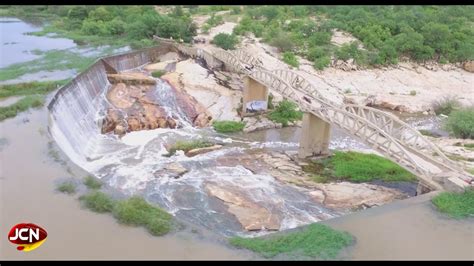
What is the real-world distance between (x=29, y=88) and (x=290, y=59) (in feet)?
73.3

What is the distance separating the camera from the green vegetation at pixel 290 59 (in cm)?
4428

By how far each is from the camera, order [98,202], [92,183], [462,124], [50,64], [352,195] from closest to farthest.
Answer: [98,202]
[92,183]
[352,195]
[462,124]
[50,64]

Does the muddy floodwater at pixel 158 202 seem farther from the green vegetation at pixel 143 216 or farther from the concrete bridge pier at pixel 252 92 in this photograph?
the concrete bridge pier at pixel 252 92

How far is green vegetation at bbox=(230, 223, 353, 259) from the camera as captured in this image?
15.6 m

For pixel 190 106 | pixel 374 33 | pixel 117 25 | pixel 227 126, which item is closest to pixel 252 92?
pixel 227 126

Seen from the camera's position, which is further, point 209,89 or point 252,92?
point 209,89

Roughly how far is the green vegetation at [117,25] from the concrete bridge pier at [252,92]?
16.4 metres

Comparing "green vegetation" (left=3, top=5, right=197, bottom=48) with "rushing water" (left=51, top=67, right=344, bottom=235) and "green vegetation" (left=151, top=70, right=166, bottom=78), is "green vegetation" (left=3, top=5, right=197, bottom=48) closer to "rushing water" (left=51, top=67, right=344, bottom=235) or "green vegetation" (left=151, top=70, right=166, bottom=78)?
"green vegetation" (left=151, top=70, right=166, bottom=78)

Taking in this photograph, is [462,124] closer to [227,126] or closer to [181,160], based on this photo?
[227,126]

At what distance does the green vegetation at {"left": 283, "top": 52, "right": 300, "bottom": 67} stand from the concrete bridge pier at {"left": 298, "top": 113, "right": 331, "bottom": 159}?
17.5 meters

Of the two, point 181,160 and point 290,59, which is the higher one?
point 290,59

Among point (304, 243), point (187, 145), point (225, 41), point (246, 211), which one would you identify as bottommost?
point (246, 211)

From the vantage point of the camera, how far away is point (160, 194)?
74.0ft

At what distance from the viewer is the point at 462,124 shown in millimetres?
30109
